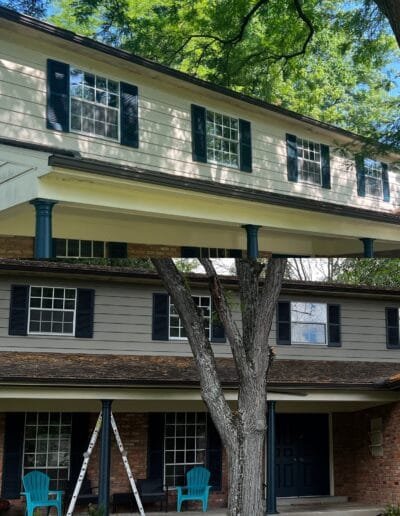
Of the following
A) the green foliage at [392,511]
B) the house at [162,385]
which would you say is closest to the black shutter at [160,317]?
the house at [162,385]

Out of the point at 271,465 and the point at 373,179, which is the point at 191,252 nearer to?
the point at 271,465

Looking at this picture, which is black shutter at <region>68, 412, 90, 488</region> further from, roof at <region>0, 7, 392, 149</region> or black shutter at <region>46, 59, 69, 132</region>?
roof at <region>0, 7, 392, 149</region>

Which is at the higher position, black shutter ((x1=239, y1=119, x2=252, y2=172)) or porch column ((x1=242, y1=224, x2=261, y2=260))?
black shutter ((x1=239, y1=119, x2=252, y2=172))

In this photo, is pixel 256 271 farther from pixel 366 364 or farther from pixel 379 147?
pixel 366 364

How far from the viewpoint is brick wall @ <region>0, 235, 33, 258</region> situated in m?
5.88

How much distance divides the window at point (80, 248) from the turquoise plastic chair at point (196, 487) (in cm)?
801

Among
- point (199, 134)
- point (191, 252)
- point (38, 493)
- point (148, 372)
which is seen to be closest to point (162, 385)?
point (148, 372)

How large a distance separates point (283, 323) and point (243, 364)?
21.2ft

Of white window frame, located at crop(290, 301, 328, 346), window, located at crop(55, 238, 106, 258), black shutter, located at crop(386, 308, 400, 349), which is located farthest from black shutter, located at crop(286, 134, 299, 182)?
window, located at crop(55, 238, 106, 258)

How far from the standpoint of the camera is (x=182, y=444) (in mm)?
14680

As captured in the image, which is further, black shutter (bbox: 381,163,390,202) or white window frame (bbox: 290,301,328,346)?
white window frame (bbox: 290,301,328,346)

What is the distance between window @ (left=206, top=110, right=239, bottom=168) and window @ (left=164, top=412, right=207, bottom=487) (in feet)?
17.7

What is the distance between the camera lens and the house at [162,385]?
12.9 meters

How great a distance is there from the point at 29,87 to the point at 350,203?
7.62 m
